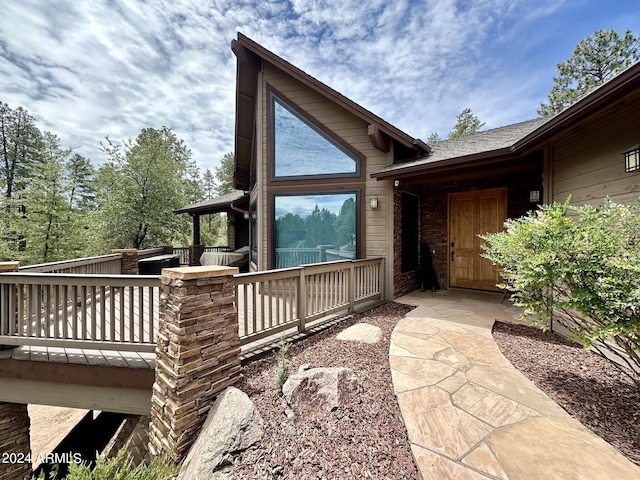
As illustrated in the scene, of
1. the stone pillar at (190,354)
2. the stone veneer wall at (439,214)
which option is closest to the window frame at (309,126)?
the stone veneer wall at (439,214)

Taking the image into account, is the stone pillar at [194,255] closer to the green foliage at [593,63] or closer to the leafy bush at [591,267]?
the leafy bush at [591,267]

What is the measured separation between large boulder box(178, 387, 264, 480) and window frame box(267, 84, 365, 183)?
15.2 ft

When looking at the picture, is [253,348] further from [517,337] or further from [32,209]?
[32,209]

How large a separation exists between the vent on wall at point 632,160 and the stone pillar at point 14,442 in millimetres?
8240

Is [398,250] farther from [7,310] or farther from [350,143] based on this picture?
[7,310]

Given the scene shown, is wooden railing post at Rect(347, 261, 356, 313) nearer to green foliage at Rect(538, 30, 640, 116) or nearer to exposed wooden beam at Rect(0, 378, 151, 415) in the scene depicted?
exposed wooden beam at Rect(0, 378, 151, 415)

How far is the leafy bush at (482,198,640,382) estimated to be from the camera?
1964mm

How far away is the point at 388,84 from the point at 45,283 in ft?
38.4

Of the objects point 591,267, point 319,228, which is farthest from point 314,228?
point 591,267

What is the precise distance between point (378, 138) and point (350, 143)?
658 mm

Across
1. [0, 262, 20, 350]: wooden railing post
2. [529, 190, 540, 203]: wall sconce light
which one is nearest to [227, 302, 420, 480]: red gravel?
[0, 262, 20, 350]: wooden railing post

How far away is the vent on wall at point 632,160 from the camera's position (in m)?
2.63

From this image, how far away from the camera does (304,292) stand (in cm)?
373

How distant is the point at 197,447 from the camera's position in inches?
78.4
